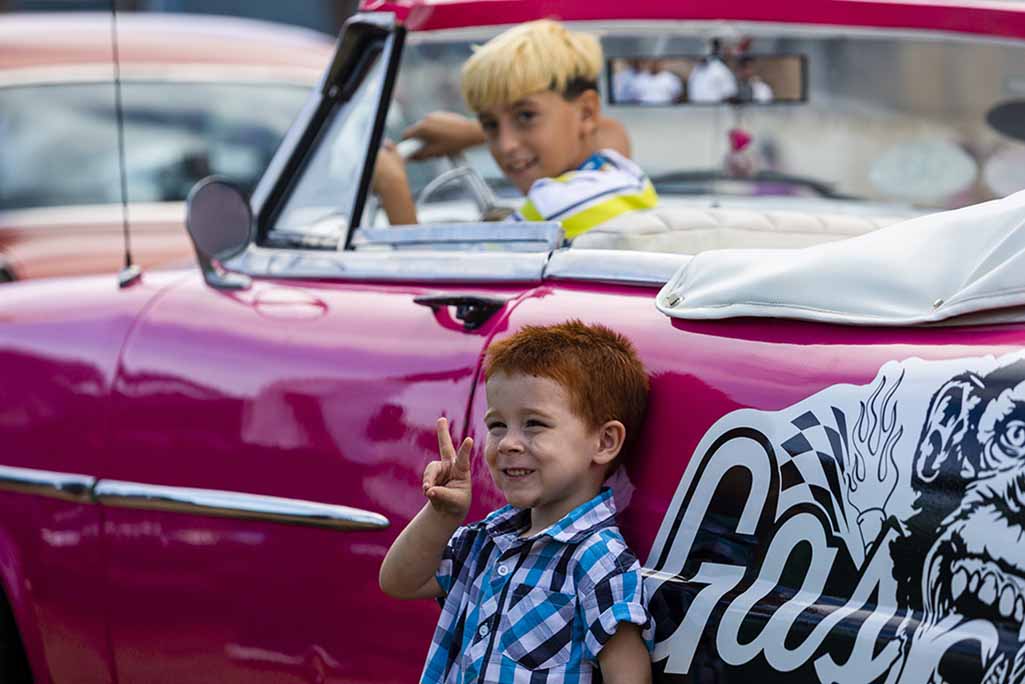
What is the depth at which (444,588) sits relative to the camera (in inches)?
98.1

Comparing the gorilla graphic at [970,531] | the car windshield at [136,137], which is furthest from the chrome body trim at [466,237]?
the car windshield at [136,137]

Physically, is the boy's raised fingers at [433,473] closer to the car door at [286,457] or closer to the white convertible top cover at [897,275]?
the car door at [286,457]

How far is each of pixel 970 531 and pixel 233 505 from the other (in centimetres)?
145

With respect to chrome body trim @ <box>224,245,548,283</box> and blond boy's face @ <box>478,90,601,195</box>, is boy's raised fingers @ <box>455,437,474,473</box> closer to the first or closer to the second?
chrome body trim @ <box>224,245,548,283</box>

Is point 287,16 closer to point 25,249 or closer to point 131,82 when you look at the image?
point 131,82

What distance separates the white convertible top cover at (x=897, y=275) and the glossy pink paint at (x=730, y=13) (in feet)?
4.15

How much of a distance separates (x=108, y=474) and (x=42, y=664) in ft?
1.46

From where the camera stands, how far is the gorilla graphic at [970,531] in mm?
1851

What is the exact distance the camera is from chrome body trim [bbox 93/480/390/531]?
2768 millimetres

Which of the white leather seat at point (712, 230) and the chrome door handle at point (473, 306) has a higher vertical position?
the white leather seat at point (712, 230)

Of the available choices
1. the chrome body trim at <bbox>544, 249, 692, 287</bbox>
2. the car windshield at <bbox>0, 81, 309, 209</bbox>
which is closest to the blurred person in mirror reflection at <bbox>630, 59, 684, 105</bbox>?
the chrome body trim at <bbox>544, 249, 692, 287</bbox>

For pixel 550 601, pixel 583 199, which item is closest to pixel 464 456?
A: pixel 550 601

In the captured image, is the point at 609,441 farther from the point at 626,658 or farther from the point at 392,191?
the point at 392,191

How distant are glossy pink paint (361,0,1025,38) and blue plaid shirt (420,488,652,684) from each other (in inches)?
55.9
